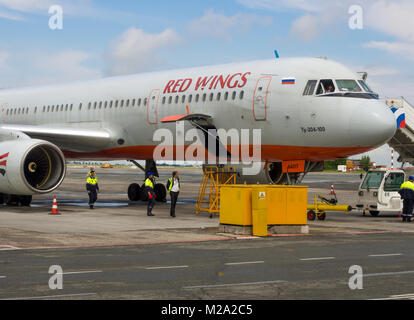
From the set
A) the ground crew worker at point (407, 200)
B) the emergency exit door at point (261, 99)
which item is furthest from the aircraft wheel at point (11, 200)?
the ground crew worker at point (407, 200)

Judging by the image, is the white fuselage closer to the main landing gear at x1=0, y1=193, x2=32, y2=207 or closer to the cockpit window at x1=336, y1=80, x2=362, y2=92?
the cockpit window at x1=336, y1=80, x2=362, y2=92

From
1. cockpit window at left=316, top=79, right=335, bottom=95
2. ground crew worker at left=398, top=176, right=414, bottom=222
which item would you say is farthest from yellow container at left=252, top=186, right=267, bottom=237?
ground crew worker at left=398, top=176, right=414, bottom=222

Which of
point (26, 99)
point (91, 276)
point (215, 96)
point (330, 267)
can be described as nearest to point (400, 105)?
point (215, 96)

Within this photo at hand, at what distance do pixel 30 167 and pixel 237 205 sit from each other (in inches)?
365

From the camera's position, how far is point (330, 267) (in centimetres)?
1138

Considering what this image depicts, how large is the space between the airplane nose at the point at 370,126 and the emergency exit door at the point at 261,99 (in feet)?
9.74

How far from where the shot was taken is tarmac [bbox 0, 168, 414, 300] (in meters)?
9.06

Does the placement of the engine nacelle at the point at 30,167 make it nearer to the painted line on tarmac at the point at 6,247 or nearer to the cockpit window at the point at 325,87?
the painted line on tarmac at the point at 6,247

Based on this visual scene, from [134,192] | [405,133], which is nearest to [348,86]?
[134,192]

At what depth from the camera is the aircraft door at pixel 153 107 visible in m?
24.5
